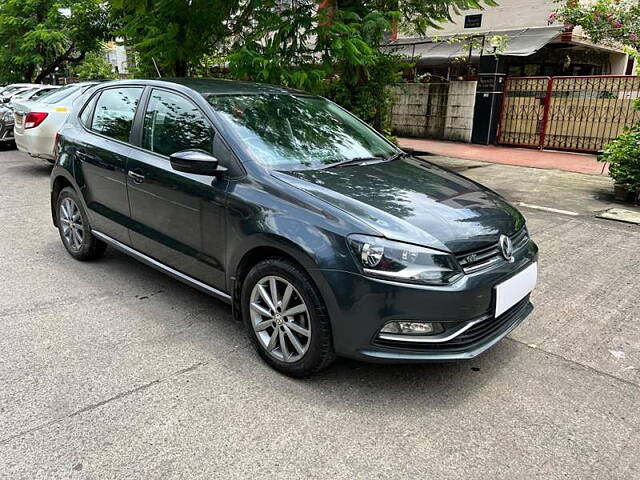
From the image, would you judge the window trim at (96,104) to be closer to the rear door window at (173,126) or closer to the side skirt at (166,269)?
the rear door window at (173,126)

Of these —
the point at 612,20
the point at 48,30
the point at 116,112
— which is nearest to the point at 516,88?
the point at 612,20

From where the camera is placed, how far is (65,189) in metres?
5.06

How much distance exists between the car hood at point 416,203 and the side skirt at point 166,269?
93 centimetres

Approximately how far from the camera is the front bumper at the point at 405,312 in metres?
2.73

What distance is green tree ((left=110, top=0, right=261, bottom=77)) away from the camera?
24.7ft

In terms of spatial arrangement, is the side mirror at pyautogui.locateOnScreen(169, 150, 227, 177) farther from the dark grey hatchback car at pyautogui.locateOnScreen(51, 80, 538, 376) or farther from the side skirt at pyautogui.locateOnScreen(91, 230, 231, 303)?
the side skirt at pyautogui.locateOnScreen(91, 230, 231, 303)

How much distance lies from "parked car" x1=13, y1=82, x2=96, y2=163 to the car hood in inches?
279

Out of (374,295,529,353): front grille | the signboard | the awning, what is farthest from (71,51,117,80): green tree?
(374,295,529,353): front grille

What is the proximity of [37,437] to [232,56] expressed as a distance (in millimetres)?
5811

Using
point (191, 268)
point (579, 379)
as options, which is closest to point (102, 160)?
point (191, 268)

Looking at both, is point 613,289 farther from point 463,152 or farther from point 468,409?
point 463,152

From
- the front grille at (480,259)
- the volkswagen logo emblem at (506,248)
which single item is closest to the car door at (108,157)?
the front grille at (480,259)

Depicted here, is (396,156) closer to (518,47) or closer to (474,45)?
(474,45)

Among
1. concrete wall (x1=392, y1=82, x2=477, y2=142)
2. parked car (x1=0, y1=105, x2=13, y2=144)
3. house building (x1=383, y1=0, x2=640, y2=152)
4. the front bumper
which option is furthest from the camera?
concrete wall (x1=392, y1=82, x2=477, y2=142)
